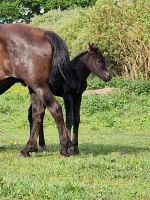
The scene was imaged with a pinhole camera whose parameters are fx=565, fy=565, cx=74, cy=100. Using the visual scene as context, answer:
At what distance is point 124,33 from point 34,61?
19114mm

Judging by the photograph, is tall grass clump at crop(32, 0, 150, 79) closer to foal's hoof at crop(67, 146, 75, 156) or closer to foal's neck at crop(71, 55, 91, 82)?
foal's neck at crop(71, 55, 91, 82)

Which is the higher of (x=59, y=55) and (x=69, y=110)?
(x=59, y=55)

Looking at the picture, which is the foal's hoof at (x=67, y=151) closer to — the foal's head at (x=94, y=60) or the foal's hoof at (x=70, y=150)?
the foal's hoof at (x=70, y=150)

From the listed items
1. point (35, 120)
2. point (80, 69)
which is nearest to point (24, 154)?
point (35, 120)

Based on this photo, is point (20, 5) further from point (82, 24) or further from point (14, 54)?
point (14, 54)

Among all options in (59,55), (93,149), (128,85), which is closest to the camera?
(59,55)

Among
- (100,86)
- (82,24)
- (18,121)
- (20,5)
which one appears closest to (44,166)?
(18,121)

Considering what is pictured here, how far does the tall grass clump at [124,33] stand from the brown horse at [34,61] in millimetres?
18098

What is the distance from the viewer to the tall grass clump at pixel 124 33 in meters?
28.3

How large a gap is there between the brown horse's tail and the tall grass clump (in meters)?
18.0

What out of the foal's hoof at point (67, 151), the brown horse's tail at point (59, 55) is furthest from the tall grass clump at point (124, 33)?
the foal's hoof at point (67, 151)

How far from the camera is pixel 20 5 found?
249 feet

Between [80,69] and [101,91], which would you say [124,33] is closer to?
[101,91]

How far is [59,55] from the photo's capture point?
10109 millimetres
